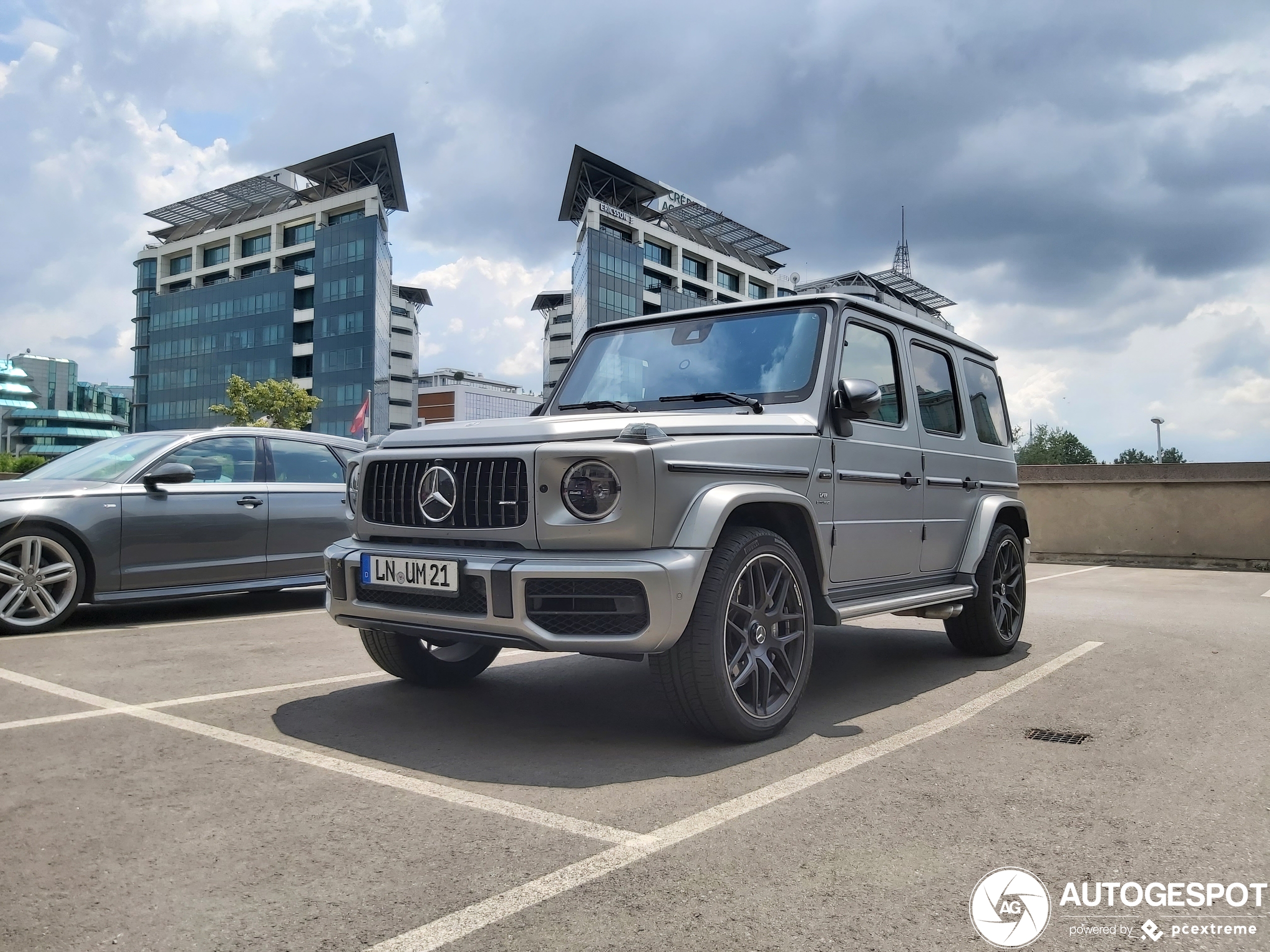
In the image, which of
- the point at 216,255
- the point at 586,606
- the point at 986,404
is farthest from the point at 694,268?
the point at 586,606

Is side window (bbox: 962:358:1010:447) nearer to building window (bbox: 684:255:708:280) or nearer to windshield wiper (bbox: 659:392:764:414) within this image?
windshield wiper (bbox: 659:392:764:414)

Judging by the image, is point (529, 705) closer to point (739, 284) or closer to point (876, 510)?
point (876, 510)

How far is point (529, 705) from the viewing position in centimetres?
459

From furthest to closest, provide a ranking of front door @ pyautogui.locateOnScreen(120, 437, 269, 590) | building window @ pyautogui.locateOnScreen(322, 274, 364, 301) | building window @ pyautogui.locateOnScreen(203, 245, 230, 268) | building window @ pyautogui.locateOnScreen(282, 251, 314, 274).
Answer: building window @ pyautogui.locateOnScreen(203, 245, 230, 268)
building window @ pyautogui.locateOnScreen(282, 251, 314, 274)
building window @ pyautogui.locateOnScreen(322, 274, 364, 301)
front door @ pyautogui.locateOnScreen(120, 437, 269, 590)

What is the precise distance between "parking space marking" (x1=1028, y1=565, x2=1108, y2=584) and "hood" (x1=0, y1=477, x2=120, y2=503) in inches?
419

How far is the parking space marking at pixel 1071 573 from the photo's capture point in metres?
13.3

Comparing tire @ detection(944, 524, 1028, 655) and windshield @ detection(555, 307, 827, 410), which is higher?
windshield @ detection(555, 307, 827, 410)

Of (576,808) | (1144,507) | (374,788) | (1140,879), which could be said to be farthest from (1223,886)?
(1144,507)

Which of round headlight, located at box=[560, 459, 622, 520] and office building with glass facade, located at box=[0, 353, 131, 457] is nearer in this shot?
round headlight, located at box=[560, 459, 622, 520]

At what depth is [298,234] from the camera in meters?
81.2

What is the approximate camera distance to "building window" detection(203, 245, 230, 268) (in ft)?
285

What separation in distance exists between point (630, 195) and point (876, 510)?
267ft

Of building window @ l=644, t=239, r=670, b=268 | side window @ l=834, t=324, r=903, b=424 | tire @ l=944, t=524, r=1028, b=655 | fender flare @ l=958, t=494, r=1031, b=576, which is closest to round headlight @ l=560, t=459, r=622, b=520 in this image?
side window @ l=834, t=324, r=903, b=424

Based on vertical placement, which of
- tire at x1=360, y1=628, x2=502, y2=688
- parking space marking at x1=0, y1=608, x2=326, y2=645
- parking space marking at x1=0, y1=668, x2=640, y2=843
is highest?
tire at x1=360, y1=628, x2=502, y2=688
